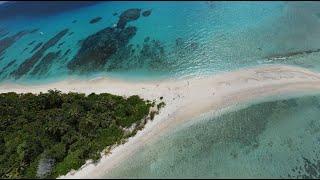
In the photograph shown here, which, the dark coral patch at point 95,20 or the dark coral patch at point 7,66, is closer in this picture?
the dark coral patch at point 7,66

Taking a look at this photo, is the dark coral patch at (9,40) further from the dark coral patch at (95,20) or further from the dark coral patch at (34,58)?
the dark coral patch at (95,20)

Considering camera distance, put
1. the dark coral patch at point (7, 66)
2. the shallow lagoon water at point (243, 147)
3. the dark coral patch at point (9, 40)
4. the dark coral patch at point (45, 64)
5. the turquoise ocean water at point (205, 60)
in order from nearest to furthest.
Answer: the shallow lagoon water at point (243, 147) < the turquoise ocean water at point (205, 60) < the dark coral patch at point (45, 64) < the dark coral patch at point (7, 66) < the dark coral patch at point (9, 40)

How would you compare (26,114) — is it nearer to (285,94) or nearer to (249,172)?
(249,172)

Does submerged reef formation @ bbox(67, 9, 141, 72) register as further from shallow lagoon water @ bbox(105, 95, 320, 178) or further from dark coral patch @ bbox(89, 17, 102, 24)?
shallow lagoon water @ bbox(105, 95, 320, 178)

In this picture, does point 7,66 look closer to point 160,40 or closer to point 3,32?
point 3,32

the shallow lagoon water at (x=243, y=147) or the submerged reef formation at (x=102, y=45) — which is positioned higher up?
the submerged reef formation at (x=102, y=45)

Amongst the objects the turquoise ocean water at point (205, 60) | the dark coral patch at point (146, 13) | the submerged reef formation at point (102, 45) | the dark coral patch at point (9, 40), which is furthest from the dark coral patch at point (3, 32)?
the dark coral patch at point (146, 13)

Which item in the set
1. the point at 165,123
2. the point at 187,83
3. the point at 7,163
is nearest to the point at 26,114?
the point at 7,163

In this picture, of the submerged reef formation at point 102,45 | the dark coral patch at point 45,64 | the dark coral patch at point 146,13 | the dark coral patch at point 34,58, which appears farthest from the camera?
the dark coral patch at point 146,13
